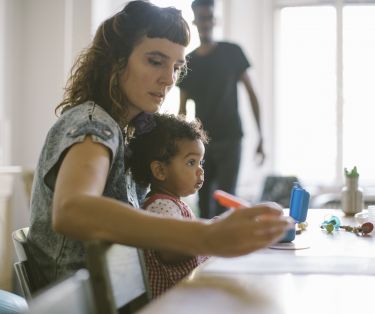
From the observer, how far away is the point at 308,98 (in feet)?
14.7

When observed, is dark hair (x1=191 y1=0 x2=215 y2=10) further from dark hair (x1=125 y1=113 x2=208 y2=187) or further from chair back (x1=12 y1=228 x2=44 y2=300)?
chair back (x1=12 y1=228 x2=44 y2=300)

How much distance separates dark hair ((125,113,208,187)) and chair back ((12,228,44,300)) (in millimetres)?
489

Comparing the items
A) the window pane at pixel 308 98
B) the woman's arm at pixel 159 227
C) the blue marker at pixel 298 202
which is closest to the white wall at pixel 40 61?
the window pane at pixel 308 98

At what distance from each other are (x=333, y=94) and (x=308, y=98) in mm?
217

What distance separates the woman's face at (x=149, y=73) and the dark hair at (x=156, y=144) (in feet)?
0.74

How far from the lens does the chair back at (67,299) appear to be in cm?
53

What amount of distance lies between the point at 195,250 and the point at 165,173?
764 mm

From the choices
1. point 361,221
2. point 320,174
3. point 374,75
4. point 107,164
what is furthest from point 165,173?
point 374,75

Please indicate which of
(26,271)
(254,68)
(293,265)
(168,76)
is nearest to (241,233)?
(293,265)

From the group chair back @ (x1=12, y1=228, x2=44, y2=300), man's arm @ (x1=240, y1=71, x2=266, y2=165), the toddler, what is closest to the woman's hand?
chair back @ (x1=12, y1=228, x2=44, y2=300)

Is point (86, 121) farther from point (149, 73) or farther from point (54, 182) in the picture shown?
point (149, 73)

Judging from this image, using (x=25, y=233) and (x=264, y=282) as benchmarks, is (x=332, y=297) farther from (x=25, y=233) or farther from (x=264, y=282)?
(x=25, y=233)

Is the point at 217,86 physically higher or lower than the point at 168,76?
higher

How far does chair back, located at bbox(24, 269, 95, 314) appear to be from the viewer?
53 cm
